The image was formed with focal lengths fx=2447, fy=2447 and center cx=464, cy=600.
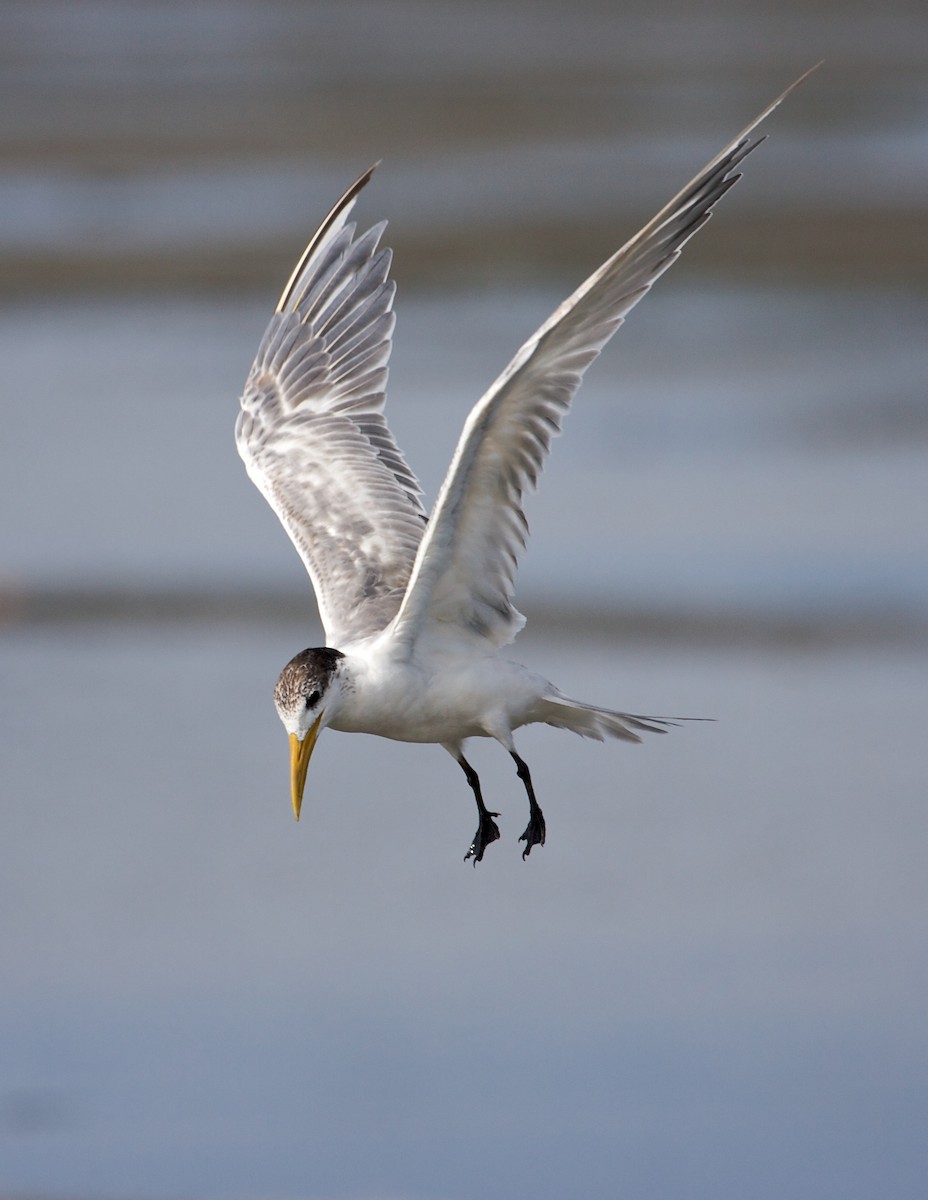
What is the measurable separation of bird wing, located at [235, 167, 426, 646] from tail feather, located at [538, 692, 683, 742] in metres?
0.89

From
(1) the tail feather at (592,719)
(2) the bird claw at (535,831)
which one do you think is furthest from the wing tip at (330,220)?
(2) the bird claw at (535,831)

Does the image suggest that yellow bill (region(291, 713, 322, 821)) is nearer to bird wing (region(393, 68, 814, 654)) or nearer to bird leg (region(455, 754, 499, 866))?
bird wing (region(393, 68, 814, 654))

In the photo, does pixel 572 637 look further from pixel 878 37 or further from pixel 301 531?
pixel 878 37

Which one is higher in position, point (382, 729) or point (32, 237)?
point (32, 237)

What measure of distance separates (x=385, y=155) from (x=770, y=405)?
38.6 ft

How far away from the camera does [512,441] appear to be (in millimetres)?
8516

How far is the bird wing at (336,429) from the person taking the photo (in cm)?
1008

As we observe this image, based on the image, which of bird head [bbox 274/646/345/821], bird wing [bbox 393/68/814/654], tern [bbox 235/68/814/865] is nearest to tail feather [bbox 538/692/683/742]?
tern [bbox 235/68/814/865]

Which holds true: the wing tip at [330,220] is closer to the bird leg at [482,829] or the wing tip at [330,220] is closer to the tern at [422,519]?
the tern at [422,519]

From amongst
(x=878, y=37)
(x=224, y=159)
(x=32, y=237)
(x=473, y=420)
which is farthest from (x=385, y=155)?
(x=473, y=420)

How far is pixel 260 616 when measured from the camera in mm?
17781

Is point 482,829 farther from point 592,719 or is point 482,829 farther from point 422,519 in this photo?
point 422,519

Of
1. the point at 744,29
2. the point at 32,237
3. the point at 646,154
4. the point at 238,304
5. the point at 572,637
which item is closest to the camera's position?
the point at 572,637

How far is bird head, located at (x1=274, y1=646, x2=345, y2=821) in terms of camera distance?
28.1 ft
